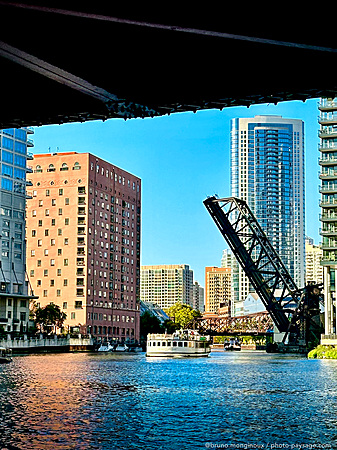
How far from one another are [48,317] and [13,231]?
19893 mm

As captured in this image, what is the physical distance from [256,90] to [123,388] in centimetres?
2031

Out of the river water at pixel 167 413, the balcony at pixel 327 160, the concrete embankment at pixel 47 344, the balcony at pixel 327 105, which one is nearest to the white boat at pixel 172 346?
the concrete embankment at pixel 47 344

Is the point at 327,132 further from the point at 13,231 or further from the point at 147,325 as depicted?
the point at 147,325

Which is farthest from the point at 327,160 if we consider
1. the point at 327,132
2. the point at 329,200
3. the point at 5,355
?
the point at 5,355

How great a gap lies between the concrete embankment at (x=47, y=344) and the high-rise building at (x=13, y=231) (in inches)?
224

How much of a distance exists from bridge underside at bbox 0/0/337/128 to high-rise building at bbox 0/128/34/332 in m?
76.9

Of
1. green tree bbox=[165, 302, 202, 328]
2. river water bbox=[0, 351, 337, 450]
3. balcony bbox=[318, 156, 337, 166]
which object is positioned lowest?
river water bbox=[0, 351, 337, 450]

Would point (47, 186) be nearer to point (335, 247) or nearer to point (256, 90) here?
point (335, 247)

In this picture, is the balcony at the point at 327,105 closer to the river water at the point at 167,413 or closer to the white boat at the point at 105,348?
the river water at the point at 167,413

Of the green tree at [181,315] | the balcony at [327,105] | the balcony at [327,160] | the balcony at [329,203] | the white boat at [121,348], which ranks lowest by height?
the white boat at [121,348]

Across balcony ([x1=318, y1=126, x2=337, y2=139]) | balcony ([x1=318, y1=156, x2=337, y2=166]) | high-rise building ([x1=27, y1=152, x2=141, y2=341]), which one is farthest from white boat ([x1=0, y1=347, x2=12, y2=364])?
high-rise building ([x1=27, y1=152, x2=141, y2=341])

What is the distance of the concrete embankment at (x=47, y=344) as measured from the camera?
306 feet

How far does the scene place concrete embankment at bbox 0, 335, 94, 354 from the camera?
93394mm

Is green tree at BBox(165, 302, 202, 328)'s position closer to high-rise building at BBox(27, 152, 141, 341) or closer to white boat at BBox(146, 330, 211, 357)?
high-rise building at BBox(27, 152, 141, 341)
